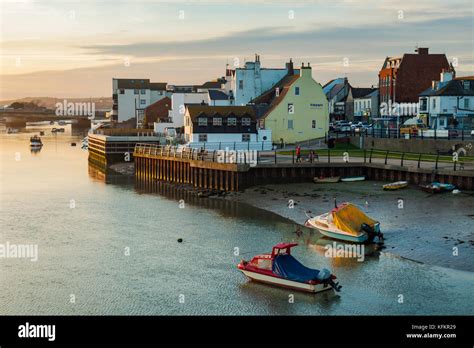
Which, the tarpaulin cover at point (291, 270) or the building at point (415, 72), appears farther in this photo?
the building at point (415, 72)

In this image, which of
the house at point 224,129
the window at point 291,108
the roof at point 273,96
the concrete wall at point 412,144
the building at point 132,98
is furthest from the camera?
the building at point 132,98

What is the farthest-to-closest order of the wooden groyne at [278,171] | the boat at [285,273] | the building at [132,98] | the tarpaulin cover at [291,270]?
1. the building at [132,98]
2. the wooden groyne at [278,171]
3. the tarpaulin cover at [291,270]
4. the boat at [285,273]

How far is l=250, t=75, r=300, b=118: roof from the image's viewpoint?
84.9 m

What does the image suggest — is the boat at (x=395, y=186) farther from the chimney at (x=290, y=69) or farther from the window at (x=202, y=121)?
the chimney at (x=290, y=69)

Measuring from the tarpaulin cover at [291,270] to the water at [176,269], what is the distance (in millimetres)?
732

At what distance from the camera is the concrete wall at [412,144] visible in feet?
220

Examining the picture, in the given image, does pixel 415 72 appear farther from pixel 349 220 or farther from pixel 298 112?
pixel 349 220

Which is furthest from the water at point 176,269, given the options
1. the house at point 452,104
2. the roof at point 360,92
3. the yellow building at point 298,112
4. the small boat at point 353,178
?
the roof at point 360,92

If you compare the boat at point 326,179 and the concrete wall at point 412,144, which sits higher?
the concrete wall at point 412,144

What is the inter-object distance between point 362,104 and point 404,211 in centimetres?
7749

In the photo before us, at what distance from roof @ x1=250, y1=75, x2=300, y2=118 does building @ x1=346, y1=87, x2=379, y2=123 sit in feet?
82.0
